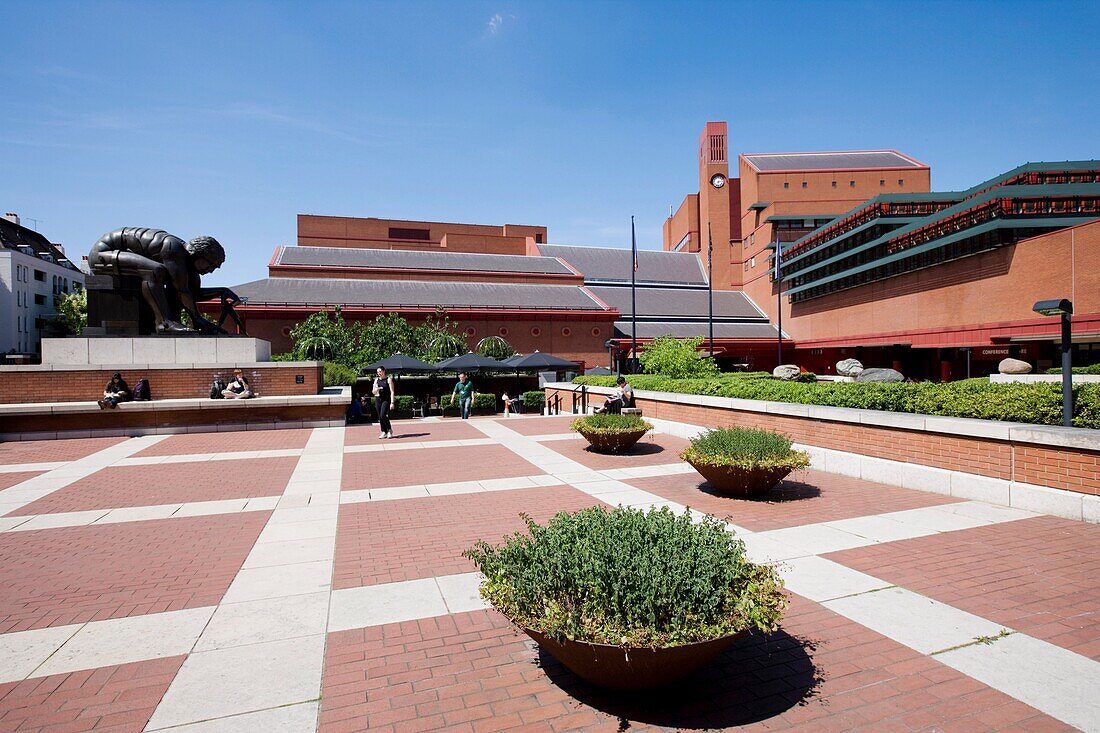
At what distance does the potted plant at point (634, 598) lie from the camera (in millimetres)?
3020

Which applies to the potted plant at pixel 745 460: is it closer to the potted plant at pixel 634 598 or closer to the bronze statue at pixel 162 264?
the potted plant at pixel 634 598

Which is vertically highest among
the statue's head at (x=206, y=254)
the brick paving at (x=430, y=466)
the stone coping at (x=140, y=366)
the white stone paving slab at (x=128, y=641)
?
the statue's head at (x=206, y=254)

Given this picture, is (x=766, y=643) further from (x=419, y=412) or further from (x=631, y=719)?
(x=419, y=412)

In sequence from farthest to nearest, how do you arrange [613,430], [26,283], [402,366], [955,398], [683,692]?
[26,283] < [402,366] < [613,430] < [955,398] < [683,692]

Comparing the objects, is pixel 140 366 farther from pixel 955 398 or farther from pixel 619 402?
pixel 955 398

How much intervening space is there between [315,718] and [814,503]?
6.78 metres

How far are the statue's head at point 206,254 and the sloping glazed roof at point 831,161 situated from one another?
46.3 metres

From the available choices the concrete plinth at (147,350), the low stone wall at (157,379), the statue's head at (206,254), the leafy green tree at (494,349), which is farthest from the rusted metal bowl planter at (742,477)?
the leafy green tree at (494,349)

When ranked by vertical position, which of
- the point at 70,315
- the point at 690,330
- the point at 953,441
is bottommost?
the point at 953,441

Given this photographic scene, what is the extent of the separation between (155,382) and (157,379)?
10 centimetres

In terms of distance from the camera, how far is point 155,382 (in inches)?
672

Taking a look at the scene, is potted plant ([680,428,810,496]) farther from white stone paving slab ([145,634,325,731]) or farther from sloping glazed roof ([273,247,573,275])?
sloping glazed roof ([273,247,573,275])

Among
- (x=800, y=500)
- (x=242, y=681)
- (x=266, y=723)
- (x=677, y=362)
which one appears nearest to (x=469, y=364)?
(x=677, y=362)

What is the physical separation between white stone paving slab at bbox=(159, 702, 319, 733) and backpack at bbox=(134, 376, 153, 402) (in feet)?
54.1
